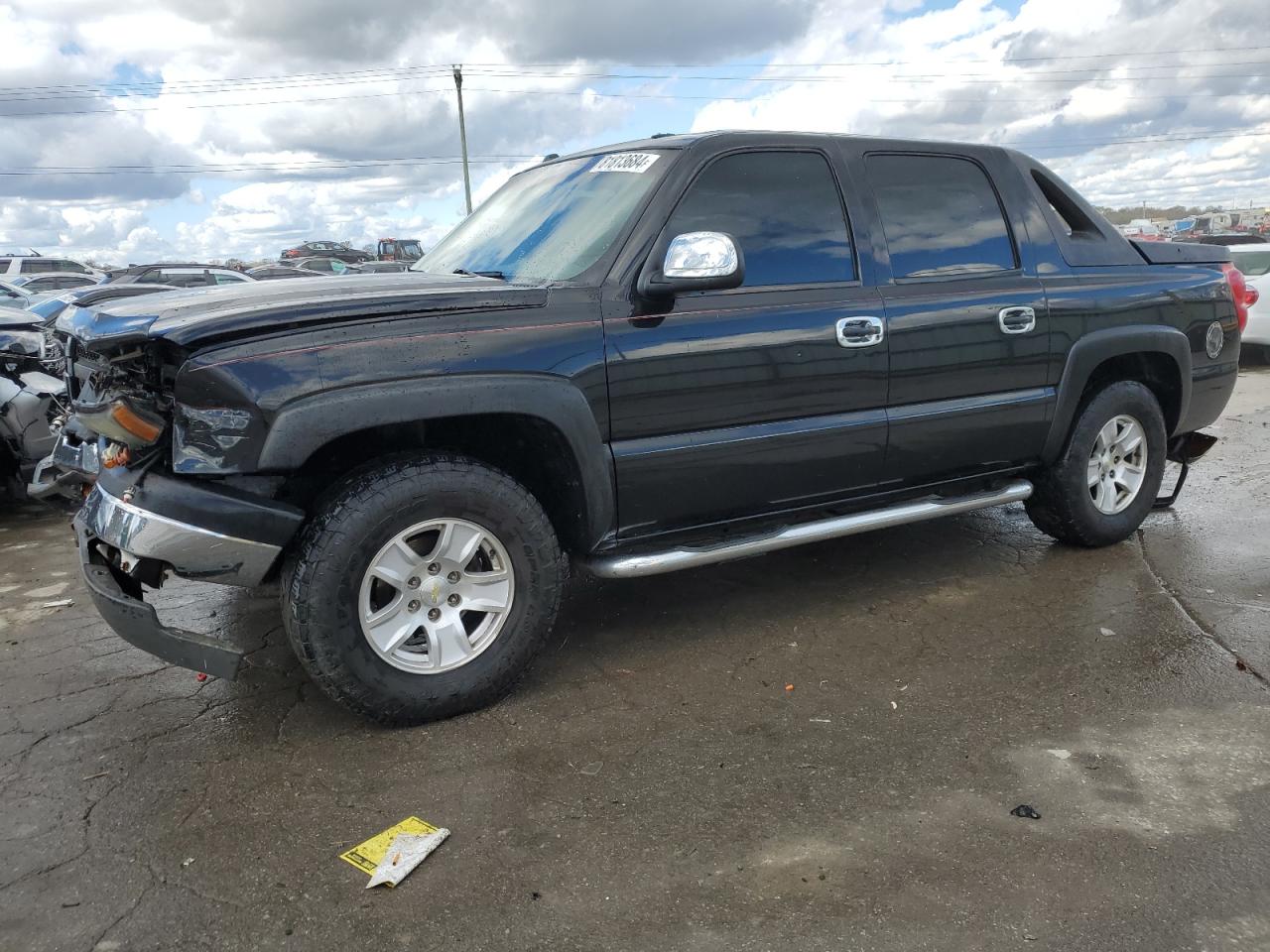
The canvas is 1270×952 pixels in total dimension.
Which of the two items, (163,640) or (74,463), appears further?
(74,463)

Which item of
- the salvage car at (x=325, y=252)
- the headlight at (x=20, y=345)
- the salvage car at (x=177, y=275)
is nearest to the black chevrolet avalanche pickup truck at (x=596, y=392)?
the headlight at (x=20, y=345)

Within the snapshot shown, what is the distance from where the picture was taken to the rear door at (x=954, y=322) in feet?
12.8

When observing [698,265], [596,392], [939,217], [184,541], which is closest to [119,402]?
[184,541]

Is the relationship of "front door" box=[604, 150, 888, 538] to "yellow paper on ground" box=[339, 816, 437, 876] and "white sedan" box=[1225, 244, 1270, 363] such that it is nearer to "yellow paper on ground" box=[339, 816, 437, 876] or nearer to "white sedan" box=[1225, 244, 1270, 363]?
"yellow paper on ground" box=[339, 816, 437, 876]

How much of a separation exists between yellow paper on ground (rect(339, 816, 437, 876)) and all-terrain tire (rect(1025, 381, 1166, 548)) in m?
3.38

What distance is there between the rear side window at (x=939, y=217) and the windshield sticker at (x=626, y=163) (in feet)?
3.10

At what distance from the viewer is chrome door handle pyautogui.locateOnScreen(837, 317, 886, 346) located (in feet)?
12.1

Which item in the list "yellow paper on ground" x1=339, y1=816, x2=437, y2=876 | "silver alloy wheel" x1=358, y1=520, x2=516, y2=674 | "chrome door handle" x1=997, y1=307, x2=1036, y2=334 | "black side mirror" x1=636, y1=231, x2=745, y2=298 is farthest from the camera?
"chrome door handle" x1=997, y1=307, x2=1036, y2=334

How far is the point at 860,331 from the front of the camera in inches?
147

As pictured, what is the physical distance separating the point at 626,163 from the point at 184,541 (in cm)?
212

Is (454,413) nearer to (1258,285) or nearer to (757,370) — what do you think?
(757,370)

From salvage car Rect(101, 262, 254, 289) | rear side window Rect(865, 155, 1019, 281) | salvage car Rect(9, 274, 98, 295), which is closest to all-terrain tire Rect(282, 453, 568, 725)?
rear side window Rect(865, 155, 1019, 281)

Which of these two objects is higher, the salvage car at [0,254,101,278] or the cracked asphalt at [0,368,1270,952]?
the salvage car at [0,254,101,278]

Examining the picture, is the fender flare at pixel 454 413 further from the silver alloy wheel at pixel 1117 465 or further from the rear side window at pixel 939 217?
the silver alloy wheel at pixel 1117 465
